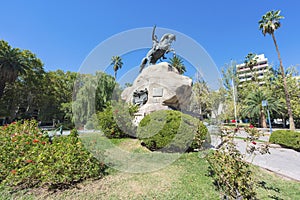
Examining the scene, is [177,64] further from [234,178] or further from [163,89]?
[234,178]

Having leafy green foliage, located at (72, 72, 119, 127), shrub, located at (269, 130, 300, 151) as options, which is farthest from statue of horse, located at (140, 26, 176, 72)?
shrub, located at (269, 130, 300, 151)

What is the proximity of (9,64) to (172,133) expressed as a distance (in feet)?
79.1

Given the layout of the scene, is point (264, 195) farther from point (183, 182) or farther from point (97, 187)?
point (97, 187)

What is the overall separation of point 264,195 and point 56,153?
4487mm

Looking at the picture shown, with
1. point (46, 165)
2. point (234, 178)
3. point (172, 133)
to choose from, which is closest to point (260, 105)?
point (172, 133)

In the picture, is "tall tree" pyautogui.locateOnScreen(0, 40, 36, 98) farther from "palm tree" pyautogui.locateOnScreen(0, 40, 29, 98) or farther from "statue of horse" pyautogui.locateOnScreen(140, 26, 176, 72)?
"statue of horse" pyautogui.locateOnScreen(140, 26, 176, 72)

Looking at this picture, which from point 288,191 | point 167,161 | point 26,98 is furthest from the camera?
point 26,98

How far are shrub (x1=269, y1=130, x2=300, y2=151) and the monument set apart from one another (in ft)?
17.1

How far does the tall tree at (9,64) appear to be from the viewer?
1855 cm

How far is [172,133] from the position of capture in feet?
16.9

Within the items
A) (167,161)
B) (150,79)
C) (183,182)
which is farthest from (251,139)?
(150,79)

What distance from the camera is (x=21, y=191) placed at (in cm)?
296

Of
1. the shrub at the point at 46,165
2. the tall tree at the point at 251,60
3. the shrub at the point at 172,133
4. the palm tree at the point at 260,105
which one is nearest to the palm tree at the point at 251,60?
the tall tree at the point at 251,60

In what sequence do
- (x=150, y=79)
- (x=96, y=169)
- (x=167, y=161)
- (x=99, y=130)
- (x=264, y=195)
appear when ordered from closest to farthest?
(x=264, y=195) < (x=96, y=169) < (x=167, y=161) < (x=99, y=130) < (x=150, y=79)
